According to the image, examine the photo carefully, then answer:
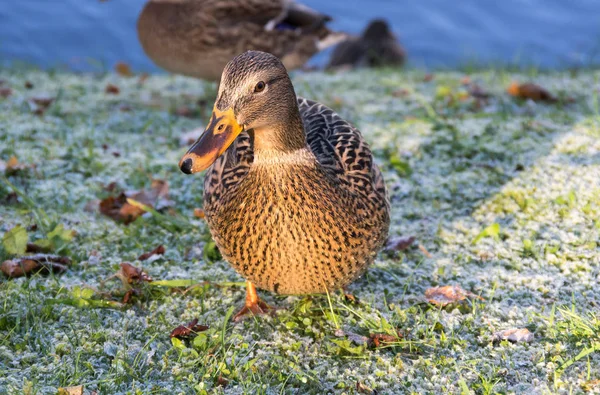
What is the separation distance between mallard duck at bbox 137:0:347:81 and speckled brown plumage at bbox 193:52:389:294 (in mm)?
3016

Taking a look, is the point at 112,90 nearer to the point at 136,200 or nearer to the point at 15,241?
the point at 136,200

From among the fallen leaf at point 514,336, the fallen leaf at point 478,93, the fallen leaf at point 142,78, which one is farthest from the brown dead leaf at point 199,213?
the fallen leaf at point 142,78

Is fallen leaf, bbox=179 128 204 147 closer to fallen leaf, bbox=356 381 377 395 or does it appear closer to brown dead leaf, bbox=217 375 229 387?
brown dead leaf, bbox=217 375 229 387

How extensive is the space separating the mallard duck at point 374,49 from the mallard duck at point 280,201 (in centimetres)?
696

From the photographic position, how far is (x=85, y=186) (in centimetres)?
434

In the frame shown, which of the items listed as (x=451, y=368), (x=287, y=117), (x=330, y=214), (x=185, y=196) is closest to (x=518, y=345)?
(x=451, y=368)

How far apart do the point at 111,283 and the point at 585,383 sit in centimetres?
214

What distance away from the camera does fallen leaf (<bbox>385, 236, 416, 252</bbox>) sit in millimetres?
3652

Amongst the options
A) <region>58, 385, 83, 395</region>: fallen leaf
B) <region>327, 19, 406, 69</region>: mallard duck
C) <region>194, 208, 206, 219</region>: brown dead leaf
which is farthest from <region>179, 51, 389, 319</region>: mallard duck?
<region>327, 19, 406, 69</region>: mallard duck

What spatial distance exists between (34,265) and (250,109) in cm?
146

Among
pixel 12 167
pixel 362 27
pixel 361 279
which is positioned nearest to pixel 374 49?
pixel 362 27

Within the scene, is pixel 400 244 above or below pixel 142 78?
below

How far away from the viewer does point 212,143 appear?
2506 millimetres

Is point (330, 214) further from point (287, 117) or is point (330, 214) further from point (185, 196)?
point (185, 196)
